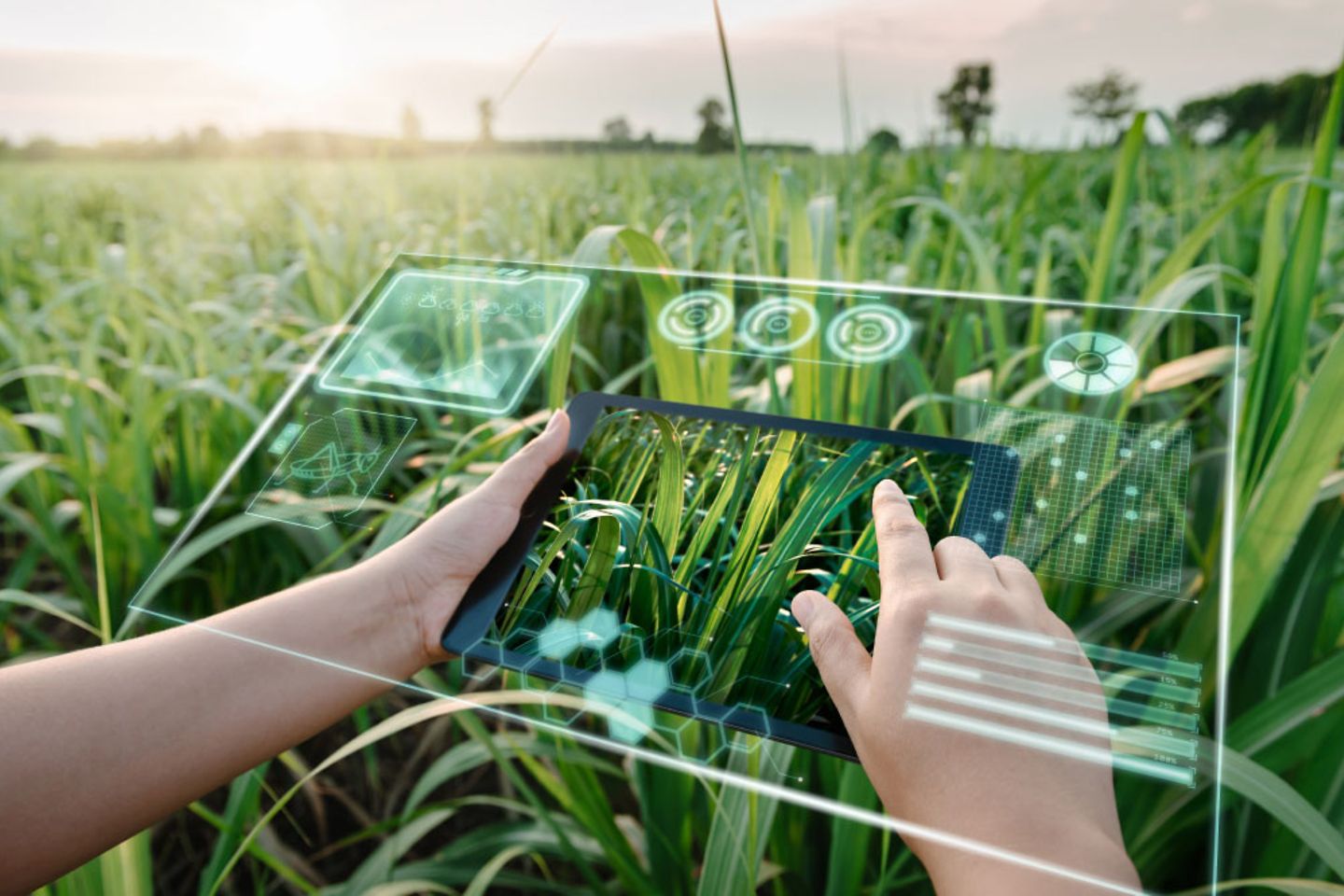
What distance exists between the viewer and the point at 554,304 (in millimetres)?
709

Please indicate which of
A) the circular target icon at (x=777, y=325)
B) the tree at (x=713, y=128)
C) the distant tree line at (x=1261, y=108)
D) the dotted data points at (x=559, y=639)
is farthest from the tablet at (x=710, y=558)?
the distant tree line at (x=1261, y=108)

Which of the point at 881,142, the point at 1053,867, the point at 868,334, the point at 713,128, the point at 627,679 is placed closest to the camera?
the point at 1053,867

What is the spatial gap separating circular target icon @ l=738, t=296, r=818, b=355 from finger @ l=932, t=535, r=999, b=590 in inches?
9.5

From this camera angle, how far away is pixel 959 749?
1.22 ft

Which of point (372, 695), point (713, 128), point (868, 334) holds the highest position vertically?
point (713, 128)

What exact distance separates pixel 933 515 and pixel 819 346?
21cm

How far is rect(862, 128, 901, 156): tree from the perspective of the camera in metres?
1.73

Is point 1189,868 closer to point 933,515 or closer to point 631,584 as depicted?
point 933,515

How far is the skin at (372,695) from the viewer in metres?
0.36

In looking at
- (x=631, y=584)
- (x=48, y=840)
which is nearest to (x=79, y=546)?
(x=48, y=840)

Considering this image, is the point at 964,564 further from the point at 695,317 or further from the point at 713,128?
the point at 713,128

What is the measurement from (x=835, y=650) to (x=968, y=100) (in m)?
1.73
